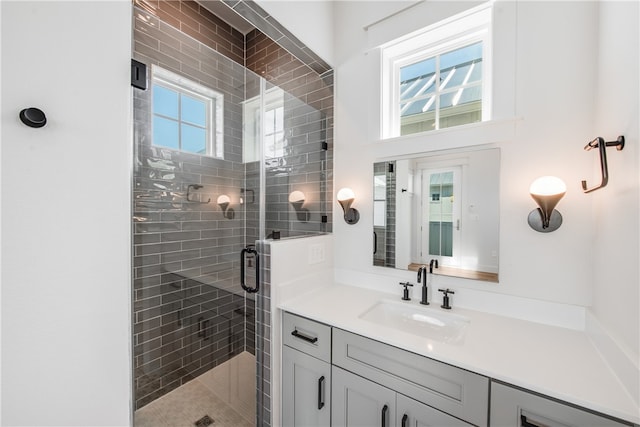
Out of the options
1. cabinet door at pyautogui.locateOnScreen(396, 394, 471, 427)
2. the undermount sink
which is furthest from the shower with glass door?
cabinet door at pyautogui.locateOnScreen(396, 394, 471, 427)

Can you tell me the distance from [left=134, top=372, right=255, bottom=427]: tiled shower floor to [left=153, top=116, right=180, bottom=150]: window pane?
1505mm

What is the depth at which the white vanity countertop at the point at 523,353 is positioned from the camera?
798 mm

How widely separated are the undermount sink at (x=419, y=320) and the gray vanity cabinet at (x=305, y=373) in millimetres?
277

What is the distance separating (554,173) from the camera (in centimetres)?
128

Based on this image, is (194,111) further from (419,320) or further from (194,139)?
(419,320)

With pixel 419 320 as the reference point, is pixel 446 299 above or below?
above

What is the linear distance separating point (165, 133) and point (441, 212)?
1767 mm

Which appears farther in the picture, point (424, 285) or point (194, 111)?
point (194, 111)

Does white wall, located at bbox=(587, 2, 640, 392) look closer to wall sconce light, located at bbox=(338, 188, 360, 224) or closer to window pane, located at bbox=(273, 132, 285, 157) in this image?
wall sconce light, located at bbox=(338, 188, 360, 224)

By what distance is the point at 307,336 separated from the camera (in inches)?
55.2

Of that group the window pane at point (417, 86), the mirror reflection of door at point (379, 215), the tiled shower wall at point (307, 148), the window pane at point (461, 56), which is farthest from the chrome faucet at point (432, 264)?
the window pane at point (461, 56)

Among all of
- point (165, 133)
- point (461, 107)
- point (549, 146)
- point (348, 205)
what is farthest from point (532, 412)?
point (165, 133)

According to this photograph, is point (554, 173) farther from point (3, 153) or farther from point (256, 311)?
point (3, 153)

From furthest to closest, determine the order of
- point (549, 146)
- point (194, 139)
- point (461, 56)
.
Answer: point (194, 139)
point (461, 56)
point (549, 146)
